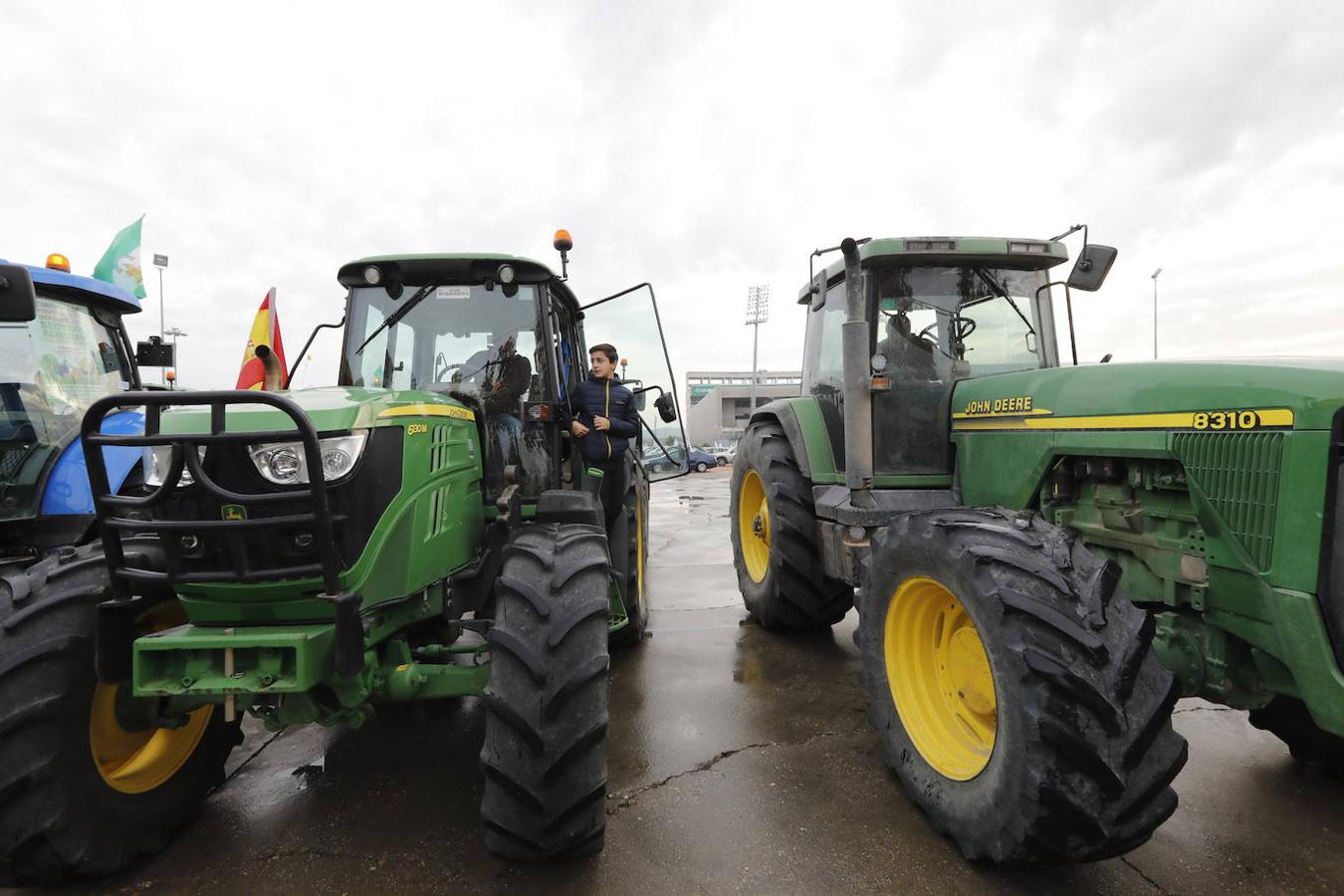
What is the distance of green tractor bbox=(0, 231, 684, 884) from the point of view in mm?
2113

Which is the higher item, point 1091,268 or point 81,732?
point 1091,268

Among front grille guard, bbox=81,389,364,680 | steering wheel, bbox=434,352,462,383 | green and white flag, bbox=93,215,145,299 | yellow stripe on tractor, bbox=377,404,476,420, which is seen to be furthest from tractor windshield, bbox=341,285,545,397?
green and white flag, bbox=93,215,145,299

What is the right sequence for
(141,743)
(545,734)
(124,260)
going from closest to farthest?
1. (545,734)
2. (141,743)
3. (124,260)

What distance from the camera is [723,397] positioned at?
62.9m

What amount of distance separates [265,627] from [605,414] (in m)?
1.95

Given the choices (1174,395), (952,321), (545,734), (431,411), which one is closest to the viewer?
(545,734)

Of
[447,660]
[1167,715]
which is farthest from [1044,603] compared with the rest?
[447,660]

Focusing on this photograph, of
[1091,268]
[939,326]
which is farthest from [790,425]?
[1091,268]

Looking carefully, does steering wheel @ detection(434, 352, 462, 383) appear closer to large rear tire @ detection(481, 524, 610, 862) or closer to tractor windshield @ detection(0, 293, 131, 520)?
large rear tire @ detection(481, 524, 610, 862)

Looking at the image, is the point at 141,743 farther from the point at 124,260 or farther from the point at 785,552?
the point at 124,260

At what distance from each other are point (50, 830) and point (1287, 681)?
388 cm

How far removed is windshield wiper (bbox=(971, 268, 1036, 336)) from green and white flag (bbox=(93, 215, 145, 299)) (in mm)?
6907

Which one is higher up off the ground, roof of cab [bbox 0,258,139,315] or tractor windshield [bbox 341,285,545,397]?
roof of cab [bbox 0,258,139,315]

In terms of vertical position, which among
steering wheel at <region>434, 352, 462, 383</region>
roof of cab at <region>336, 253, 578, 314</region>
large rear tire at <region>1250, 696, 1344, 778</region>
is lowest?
large rear tire at <region>1250, 696, 1344, 778</region>
